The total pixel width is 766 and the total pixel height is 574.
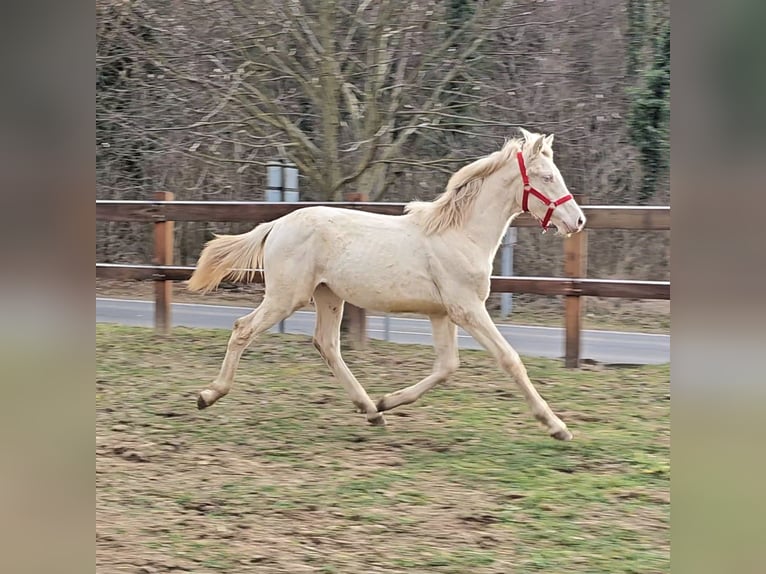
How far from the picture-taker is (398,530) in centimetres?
352

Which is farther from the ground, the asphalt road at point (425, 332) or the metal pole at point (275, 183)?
the metal pole at point (275, 183)

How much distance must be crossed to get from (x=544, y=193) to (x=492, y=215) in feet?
1.13

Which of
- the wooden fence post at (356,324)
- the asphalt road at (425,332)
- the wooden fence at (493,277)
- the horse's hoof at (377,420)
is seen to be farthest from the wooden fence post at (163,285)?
the horse's hoof at (377,420)

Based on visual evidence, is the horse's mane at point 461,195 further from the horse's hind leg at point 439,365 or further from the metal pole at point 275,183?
the metal pole at point 275,183

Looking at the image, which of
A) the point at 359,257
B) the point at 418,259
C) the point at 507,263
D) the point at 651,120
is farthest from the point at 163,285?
the point at 651,120

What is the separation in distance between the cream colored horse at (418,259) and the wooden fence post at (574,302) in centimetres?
197

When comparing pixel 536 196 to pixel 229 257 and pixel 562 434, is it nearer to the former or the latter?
pixel 562 434

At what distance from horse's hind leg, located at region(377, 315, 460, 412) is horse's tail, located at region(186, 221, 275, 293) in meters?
1.29

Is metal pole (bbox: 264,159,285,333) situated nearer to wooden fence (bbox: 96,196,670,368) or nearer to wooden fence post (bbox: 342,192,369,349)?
wooden fence (bbox: 96,196,670,368)

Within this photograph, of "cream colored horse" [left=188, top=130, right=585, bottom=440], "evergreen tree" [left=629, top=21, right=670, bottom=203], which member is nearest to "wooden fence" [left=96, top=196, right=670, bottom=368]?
"cream colored horse" [left=188, top=130, right=585, bottom=440]

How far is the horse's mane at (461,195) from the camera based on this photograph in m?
5.26
